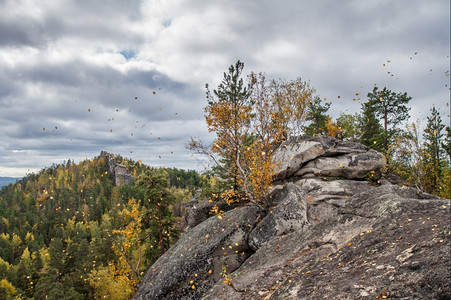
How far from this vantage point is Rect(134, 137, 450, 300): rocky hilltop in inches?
224

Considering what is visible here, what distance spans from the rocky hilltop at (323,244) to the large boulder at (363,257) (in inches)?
1.0

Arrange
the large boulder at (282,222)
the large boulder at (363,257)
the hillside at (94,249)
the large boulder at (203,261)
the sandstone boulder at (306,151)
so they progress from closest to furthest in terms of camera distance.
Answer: the large boulder at (363,257), the large boulder at (282,222), the large boulder at (203,261), the sandstone boulder at (306,151), the hillside at (94,249)

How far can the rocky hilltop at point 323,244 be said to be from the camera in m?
5.68

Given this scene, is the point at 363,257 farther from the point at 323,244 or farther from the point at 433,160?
the point at 433,160

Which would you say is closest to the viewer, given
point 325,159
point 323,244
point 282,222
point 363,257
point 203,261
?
point 363,257

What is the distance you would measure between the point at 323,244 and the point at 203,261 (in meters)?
7.44

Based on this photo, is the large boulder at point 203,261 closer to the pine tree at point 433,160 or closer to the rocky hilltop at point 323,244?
the rocky hilltop at point 323,244

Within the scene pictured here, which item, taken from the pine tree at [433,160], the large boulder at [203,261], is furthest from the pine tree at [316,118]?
the large boulder at [203,261]

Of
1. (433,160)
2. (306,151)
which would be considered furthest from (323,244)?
(433,160)

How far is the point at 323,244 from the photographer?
940cm

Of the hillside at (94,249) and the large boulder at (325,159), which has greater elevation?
the large boulder at (325,159)

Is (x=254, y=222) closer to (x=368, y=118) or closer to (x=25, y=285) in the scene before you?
(x=368, y=118)

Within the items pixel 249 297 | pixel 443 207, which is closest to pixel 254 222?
pixel 249 297

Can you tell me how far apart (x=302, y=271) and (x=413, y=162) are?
61.6 ft
